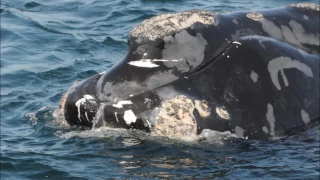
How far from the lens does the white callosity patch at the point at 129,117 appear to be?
7.63 m

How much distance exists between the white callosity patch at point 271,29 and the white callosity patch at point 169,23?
2.15 ft

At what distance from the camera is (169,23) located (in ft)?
26.0

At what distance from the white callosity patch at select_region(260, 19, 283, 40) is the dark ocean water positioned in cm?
108

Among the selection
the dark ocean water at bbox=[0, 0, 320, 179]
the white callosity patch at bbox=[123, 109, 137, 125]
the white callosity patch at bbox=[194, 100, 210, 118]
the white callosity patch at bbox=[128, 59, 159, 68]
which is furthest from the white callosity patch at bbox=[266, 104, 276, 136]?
the white callosity patch at bbox=[123, 109, 137, 125]

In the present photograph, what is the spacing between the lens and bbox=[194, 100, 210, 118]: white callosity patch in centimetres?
758

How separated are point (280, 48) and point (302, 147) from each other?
112 centimetres

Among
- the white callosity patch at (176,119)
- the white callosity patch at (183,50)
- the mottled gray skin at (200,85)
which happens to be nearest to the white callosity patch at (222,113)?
the mottled gray skin at (200,85)

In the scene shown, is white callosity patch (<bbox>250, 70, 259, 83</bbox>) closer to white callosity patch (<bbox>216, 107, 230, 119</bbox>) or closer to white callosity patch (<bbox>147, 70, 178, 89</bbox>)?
Answer: white callosity patch (<bbox>216, 107, 230, 119</bbox>)

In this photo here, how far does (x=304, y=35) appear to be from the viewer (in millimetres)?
8625

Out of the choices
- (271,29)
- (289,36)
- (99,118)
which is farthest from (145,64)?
(289,36)

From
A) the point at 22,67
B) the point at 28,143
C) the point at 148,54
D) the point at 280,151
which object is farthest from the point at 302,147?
the point at 22,67

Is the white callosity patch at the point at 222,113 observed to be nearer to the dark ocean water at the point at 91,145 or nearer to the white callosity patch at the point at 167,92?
the dark ocean water at the point at 91,145

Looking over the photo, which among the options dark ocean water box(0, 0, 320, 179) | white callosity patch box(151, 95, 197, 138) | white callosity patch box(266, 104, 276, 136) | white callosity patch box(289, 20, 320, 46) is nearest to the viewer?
dark ocean water box(0, 0, 320, 179)

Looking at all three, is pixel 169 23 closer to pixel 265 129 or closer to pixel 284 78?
pixel 284 78
